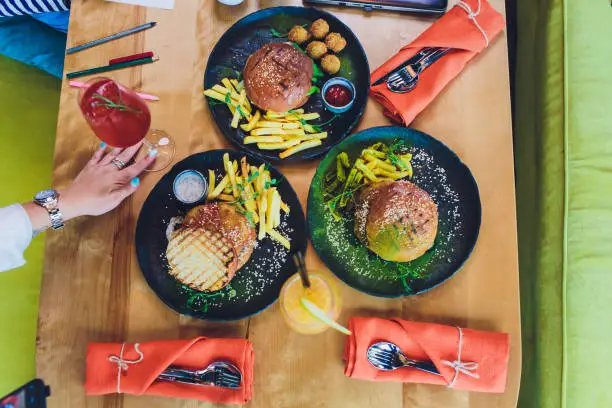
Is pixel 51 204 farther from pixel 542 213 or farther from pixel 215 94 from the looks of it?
pixel 542 213

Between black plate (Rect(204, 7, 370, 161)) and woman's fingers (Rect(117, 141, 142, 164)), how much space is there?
338mm

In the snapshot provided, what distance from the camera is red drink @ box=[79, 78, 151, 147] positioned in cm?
154

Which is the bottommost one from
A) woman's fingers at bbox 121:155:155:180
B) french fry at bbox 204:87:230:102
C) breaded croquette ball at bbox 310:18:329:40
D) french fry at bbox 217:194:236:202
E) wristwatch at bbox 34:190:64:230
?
wristwatch at bbox 34:190:64:230

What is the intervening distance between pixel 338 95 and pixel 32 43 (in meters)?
1.55

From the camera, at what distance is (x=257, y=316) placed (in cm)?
172

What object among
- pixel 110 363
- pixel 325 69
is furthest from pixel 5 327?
pixel 325 69

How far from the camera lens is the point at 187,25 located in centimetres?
189

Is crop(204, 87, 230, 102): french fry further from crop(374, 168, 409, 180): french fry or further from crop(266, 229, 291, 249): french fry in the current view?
crop(374, 168, 409, 180): french fry

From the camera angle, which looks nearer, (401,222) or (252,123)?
(401,222)

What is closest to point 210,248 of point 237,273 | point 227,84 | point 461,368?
point 237,273

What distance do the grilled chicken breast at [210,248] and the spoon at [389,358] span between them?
1.88ft

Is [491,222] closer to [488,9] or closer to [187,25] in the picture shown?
[488,9]

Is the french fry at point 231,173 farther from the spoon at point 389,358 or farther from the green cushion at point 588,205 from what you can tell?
Result: the green cushion at point 588,205

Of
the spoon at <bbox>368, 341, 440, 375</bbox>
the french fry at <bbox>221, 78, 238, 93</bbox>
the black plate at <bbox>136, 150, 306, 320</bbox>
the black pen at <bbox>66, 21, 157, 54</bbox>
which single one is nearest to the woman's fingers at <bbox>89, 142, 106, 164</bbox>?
the black plate at <bbox>136, 150, 306, 320</bbox>
